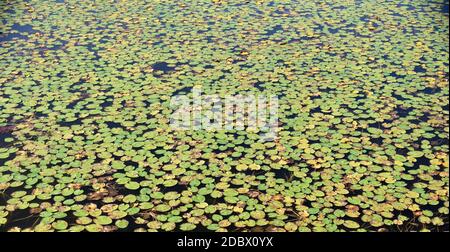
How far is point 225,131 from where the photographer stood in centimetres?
466

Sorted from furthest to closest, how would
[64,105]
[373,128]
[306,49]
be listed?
1. [306,49]
2. [64,105]
3. [373,128]

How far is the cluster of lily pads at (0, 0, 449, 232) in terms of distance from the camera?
12.3ft

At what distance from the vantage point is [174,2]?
26.3 feet

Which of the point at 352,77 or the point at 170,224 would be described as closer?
→ the point at 170,224

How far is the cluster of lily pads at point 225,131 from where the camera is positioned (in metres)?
3.75

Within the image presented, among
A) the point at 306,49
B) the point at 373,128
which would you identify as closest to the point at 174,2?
the point at 306,49
